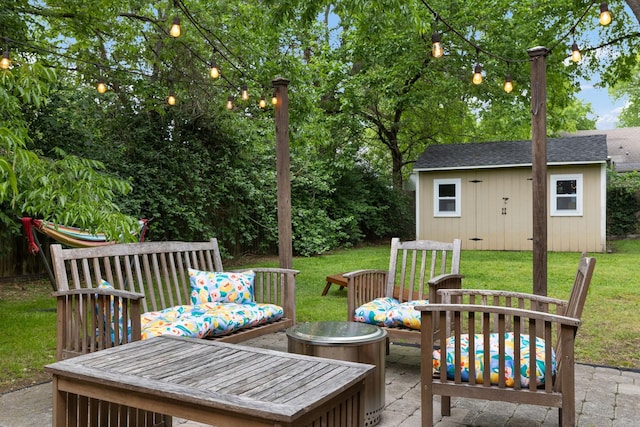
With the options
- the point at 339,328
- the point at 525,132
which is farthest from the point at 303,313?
the point at 525,132

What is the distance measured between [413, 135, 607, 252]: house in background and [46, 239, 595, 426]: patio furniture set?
918 cm

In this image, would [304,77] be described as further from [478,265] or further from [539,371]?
[539,371]

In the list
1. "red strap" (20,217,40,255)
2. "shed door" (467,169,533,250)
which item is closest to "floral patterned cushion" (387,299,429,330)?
"red strap" (20,217,40,255)

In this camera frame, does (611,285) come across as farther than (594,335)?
Yes

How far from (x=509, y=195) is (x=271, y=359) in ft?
36.7

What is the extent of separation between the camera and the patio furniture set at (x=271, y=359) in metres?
1.77

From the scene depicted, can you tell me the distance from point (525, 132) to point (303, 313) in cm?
1608

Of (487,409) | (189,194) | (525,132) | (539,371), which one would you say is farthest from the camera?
(525,132)

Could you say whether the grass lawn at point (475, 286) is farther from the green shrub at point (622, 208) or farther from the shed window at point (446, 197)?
the green shrub at point (622, 208)

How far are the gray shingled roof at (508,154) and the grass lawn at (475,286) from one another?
2195mm

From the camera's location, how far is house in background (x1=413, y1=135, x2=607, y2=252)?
11.5 metres

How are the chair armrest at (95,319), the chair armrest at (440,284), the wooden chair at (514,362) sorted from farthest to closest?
the chair armrest at (440,284) < the chair armrest at (95,319) < the wooden chair at (514,362)

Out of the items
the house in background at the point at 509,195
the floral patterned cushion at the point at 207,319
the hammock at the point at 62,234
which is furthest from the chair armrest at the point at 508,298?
the house in background at the point at 509,195

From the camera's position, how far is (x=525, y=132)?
62.2ft
